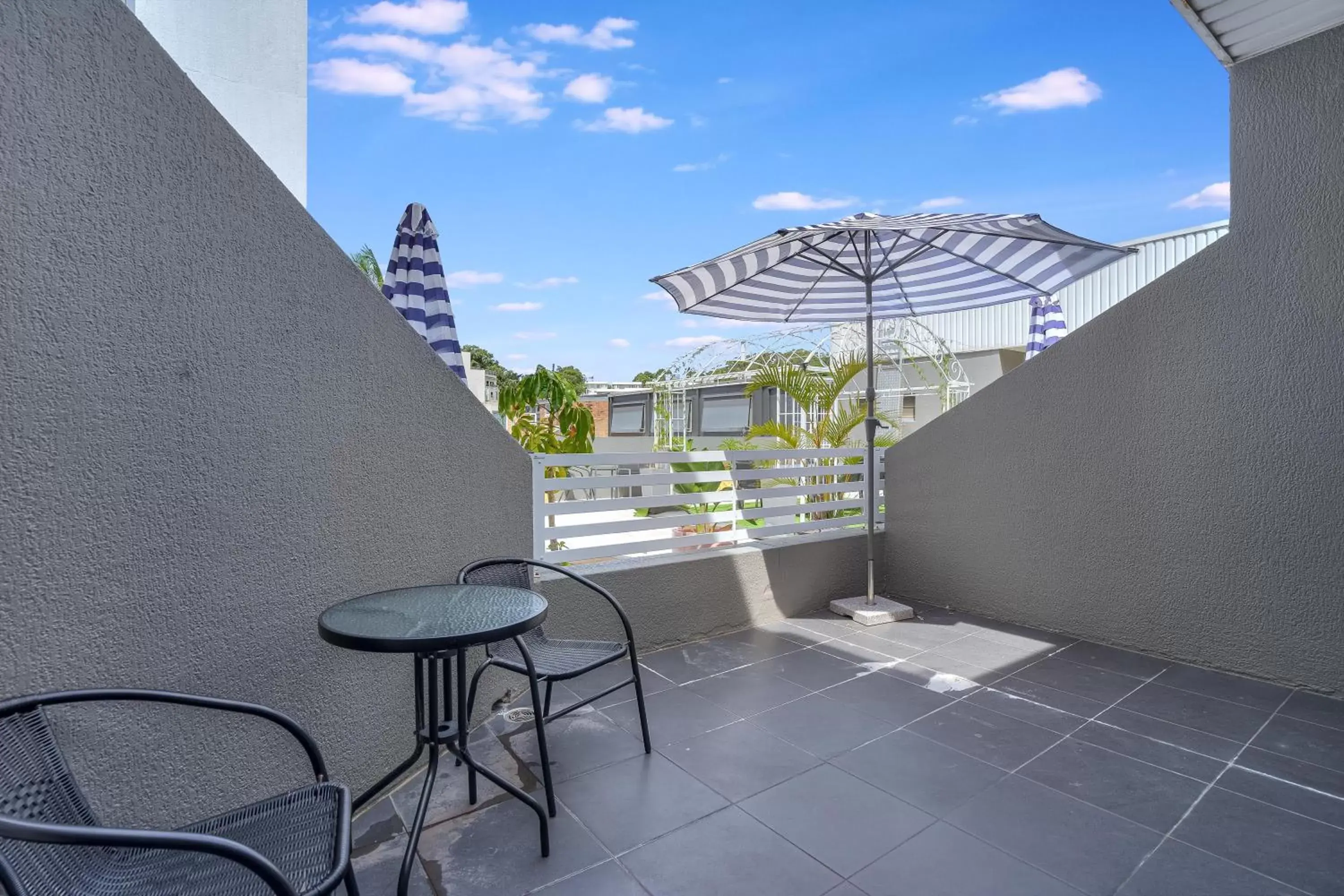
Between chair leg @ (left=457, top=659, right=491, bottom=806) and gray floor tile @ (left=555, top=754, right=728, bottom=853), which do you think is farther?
chair leg @ (left=457, top=659, right=491, bottom=806)

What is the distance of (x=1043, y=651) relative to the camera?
414cm

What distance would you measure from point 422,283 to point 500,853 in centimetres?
324

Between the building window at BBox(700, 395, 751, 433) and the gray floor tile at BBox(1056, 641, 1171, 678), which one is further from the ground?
the building window at BBox(700, 395, 751, 433)

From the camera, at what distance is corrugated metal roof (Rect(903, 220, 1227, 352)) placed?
1127cm

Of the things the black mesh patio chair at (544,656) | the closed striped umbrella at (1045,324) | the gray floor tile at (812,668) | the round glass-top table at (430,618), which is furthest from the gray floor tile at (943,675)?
the closed striped umbrella at (1045,324)

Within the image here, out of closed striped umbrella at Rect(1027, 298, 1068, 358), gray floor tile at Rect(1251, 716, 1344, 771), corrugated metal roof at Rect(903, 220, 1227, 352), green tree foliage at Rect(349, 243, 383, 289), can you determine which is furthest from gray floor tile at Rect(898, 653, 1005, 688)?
green tree foliage at Rect(349, 243, 383, 289)

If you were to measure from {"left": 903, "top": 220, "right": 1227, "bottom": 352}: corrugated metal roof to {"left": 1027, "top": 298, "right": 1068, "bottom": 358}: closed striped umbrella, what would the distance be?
9.79 ft

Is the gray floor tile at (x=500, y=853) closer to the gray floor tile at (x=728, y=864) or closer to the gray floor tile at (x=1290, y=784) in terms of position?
the gray floor tile at (x=728, y=864)

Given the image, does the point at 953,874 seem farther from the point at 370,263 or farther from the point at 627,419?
the point at 627,419

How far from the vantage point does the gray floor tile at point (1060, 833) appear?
6.70 ft

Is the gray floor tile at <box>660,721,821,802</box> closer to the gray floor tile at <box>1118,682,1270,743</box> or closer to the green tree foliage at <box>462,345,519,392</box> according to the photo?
the gray floor tile at <box>1118,682,1270,743</box>

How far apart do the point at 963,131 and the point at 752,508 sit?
1174 centimetres

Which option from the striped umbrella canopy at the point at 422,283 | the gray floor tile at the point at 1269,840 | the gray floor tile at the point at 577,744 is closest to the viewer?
the gray floor tile at the point at 1269,840

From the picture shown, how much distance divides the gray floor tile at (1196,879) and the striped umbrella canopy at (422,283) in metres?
3.84
